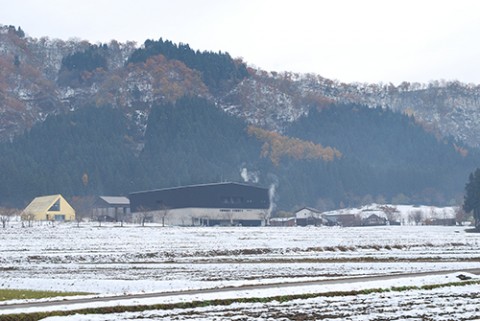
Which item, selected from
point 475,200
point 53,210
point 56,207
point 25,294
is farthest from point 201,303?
point 56,207

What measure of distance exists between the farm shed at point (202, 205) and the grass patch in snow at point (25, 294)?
459 feet

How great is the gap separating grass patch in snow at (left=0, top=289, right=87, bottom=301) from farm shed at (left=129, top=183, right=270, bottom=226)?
13994 centimetres

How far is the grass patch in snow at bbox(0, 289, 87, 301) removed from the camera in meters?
34.5

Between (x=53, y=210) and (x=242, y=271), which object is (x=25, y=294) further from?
(x=53, y=210)

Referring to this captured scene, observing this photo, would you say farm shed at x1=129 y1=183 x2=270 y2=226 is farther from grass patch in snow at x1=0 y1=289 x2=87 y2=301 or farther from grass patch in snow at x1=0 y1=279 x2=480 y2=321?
grass patch in snow at x1=0 y1=279 x2=480 y2=321

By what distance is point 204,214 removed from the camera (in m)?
185

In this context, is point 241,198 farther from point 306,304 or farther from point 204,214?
point 306,304

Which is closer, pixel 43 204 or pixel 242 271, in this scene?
pixel 242 271

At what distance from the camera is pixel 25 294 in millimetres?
36094

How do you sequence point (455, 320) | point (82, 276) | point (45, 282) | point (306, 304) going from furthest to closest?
point (82, 276), point (45, 282), point (306, 304), point (455, 320)

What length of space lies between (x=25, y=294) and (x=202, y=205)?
492 feet

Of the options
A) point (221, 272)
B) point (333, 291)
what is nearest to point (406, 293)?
point (333, 291)

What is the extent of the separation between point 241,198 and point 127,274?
14474cm

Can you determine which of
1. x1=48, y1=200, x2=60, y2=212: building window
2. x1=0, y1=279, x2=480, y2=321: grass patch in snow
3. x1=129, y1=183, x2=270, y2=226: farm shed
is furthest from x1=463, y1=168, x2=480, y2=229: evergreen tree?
x1=0, y1=279, x2=480, y2=321: grass patch in snow
